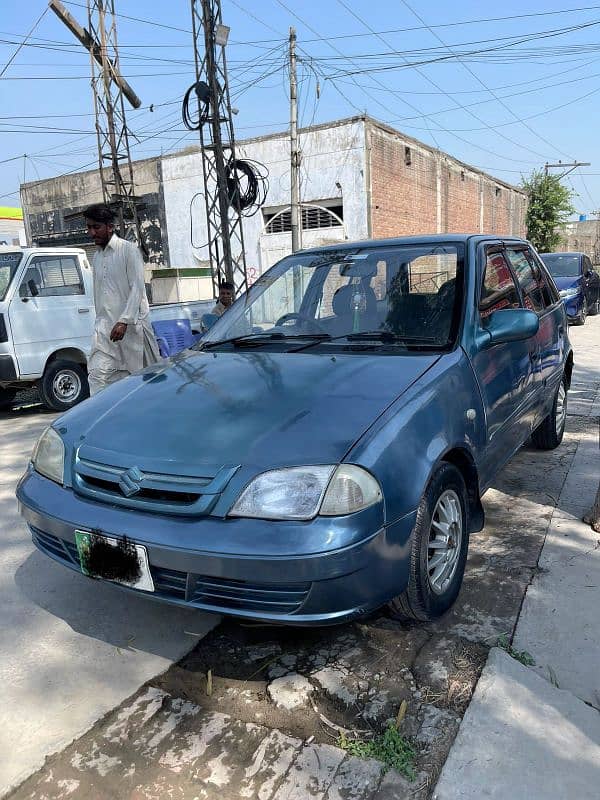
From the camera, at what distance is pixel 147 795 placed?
Answer: 1.86 metres

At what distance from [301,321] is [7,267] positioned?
492cm

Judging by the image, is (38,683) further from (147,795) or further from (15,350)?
(15,350)

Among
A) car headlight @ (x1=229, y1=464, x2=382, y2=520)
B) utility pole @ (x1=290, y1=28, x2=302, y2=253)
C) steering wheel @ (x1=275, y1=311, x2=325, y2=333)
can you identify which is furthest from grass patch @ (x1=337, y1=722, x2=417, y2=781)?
utility pole @ (x1=290, y1=28, x2=302, y2=253)

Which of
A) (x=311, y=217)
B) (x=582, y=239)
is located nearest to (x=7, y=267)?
(x=311, y=217)

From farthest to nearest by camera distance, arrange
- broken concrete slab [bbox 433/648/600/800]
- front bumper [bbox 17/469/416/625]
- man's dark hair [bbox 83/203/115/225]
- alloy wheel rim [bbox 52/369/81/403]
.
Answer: alloy wheel rim [bbox 52/369/81/403] < man's dark hair [bbox 83/203/115/225] < front bumper [bbox 17/469/416/625] < broken concrete slab [bbox 433/648/600/800]

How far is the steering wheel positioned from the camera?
3.29m

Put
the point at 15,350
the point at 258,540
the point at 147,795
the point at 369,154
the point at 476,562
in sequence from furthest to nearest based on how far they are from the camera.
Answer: the point at 369,154, the point at 15,350, the point at 476,562, the point at 258,540, the point at 147,795

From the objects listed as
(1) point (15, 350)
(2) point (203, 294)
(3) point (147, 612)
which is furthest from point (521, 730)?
(2) point (203, 294)

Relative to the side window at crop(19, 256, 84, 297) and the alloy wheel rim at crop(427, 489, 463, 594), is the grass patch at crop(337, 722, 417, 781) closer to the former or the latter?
the alloy wheel rim at crop(427, 489, 463, 594)

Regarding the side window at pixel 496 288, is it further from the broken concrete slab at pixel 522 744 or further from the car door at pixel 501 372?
the broken concrete slab at pixel 522 744

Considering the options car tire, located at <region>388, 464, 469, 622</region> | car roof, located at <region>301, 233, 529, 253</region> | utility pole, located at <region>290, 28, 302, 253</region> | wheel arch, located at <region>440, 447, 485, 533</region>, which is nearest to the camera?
car tire, located at <region>388, 464, 469, 622</region>

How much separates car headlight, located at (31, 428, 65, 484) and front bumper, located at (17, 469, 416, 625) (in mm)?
366

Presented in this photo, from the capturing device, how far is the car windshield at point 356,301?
3066 mm

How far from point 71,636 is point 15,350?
4942 mm
